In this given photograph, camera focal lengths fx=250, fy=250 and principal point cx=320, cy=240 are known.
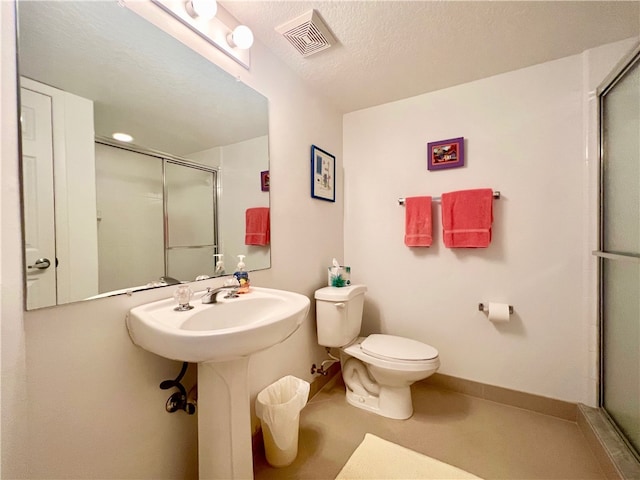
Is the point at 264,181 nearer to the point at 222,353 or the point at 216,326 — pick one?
the point at 216,326

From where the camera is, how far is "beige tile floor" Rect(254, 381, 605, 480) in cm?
118

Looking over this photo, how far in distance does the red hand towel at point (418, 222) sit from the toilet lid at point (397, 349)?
668 millimetres

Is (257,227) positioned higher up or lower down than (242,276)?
higher up

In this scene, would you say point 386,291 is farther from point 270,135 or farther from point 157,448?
point 157,448

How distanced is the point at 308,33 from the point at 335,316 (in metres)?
1.57

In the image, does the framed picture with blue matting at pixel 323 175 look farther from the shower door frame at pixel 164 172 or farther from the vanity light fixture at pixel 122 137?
the vanity light fixture at pixel 122 137

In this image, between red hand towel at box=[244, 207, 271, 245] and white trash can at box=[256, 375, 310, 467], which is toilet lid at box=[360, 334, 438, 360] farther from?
red hand towel at box=[244, 207, 271, 245]

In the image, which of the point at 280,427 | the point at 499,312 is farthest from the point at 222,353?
the point at 499,312

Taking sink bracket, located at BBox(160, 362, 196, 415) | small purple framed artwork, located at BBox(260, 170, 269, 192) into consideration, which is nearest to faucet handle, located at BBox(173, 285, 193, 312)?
sink bracket, located at BBox(160, 362, 196, 415)

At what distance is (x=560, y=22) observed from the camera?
122 cm

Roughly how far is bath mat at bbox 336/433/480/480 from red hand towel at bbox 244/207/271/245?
1165 mm

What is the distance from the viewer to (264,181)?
54.5 inches

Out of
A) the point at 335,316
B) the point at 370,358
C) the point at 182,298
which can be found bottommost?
the point at 370,358

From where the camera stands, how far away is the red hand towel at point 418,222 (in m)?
1.76
